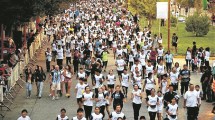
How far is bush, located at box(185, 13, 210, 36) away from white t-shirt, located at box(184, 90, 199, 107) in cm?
3010

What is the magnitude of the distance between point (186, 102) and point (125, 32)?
1955cm

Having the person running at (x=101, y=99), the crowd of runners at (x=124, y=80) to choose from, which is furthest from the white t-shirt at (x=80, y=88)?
the person running at (x=101, y=99)

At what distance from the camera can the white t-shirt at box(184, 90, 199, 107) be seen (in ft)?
59.2

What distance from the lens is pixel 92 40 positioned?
34.3 m

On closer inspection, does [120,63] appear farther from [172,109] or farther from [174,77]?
[172,109]

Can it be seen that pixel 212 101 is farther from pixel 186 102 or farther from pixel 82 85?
pixel 82 85

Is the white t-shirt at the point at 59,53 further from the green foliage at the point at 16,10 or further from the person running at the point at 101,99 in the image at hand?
the person running at the point at 101,99

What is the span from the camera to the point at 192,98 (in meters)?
18.1

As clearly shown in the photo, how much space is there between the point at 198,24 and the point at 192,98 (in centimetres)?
3045

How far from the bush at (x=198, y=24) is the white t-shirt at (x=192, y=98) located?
98.8 ft

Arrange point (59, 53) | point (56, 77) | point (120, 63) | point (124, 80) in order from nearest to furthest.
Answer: point (124, 80), point (56, 77), point (120, 63), point (59, 53)

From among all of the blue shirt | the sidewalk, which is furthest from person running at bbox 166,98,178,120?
the blue shirt

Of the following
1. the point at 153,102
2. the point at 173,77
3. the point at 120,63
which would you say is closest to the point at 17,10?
the point at 120,63

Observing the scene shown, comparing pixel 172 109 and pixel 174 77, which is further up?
pixel 174 77
